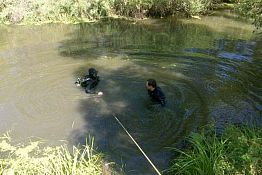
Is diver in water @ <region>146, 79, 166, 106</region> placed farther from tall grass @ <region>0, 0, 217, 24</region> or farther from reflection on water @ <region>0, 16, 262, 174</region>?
tall grass @ <region>0, 0, 217, 24</region>

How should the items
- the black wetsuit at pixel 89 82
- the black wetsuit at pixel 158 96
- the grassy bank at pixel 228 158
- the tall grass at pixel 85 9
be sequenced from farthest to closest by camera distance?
the tall grass at pixel 85 9 < the black wetsuit at pixel 89 82 < the black wetsuit at pixel 158 96 < the grassy bank at pixel 228 158

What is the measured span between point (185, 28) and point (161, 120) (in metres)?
10.4

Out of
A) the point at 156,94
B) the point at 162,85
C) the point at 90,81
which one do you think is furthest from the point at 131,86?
the point at 156,94

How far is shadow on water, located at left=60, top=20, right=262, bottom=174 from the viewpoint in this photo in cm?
823

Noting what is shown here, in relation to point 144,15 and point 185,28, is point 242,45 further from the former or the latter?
point 144,15

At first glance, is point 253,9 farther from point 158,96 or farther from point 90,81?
point 90,81

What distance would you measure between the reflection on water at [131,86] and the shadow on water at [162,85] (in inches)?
1.0

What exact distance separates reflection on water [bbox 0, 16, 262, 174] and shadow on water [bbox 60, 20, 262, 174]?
0.03m

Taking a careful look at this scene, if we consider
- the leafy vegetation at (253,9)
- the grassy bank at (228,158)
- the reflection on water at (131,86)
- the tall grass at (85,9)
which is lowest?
the reflection on water at (131,86)

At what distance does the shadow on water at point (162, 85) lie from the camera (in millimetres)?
8227

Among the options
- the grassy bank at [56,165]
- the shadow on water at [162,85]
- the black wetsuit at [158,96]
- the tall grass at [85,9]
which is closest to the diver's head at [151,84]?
the black wetsuit at [158,96]

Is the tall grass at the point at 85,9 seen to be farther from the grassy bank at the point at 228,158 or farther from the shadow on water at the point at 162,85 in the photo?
the grassy bank at the point at 228,158

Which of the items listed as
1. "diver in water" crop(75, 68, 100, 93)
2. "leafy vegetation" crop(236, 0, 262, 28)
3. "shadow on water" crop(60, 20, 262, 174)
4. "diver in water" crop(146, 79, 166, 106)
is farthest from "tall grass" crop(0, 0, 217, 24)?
"diver in water" crop(146, 79, 166, 106)

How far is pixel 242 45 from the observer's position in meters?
15.1
